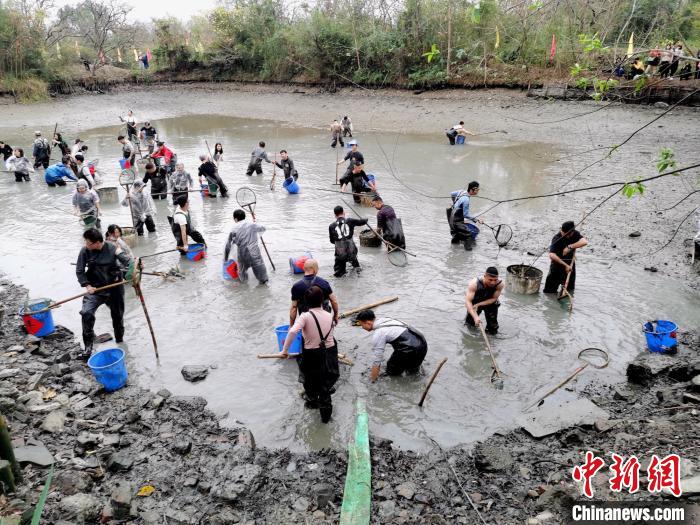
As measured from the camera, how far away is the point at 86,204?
38.6 feet

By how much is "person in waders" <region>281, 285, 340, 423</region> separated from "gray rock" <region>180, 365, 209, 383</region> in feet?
4.85

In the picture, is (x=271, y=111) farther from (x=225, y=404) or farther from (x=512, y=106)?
(x=225, y=404)

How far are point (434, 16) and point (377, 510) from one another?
30629 mm

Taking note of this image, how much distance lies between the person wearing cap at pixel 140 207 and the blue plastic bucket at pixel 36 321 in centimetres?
422

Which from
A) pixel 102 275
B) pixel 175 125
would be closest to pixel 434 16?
pixel 175 125

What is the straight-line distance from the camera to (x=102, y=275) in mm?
6934

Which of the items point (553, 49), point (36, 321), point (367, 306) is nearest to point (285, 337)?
point (367, 306)

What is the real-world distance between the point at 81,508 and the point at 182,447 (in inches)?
46.6

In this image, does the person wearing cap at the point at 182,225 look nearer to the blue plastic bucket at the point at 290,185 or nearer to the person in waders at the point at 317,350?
the blue plastic bucket at the point at 290,185

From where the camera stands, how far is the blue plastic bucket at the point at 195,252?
1053 centimetres

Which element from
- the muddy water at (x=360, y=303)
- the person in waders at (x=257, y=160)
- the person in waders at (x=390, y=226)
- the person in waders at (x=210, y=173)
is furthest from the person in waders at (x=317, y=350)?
the person in waders at (x=257, y=160)

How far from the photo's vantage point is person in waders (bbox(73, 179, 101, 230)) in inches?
455

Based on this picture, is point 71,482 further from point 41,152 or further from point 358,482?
point 41,152

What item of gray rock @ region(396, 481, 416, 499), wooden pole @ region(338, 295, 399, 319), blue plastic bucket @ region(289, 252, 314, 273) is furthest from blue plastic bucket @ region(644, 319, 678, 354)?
blue plastic bucket @ region(289, 252, 314, 273)
